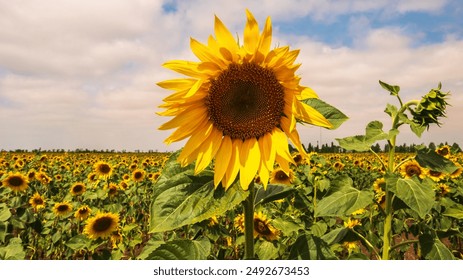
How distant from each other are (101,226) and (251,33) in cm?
440

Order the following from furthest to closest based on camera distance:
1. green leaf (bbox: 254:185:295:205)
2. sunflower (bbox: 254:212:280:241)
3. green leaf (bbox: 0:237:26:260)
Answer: sunflower (bbox: 254:212:280:241) → green leaf (bbox: 0:237:26:260) → green leaf (bbox: 254:185:295:205)

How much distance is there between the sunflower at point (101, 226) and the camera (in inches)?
200

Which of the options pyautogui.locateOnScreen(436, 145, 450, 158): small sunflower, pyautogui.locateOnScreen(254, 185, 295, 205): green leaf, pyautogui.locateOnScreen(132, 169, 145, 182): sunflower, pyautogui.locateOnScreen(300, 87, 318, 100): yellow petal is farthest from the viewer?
pyautogui.locateOnScreen(132, 169, 145, 182): sunflower

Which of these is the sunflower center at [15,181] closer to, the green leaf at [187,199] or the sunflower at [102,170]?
the sunflower at [102,170]

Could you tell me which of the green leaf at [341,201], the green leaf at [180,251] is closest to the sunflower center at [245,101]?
the green leaf at [180,251]

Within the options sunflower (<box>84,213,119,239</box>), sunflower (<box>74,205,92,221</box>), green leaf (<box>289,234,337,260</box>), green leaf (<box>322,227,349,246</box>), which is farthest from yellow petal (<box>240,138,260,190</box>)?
sunflower (<box>74,205,92,221</box>)

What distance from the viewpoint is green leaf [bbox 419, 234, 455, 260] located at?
2447 mm

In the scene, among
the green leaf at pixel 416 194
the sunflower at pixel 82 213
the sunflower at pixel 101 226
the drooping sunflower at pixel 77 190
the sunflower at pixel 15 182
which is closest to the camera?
the green leaf at pixel 416 194

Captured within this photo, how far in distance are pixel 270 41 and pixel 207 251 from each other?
0.85 metres

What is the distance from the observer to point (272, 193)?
167 cm

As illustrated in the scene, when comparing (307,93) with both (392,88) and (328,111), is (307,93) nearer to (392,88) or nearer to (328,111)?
(328,111)

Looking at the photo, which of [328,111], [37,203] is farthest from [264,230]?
[37,203]

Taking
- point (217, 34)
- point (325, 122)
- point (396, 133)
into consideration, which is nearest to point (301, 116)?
point (325, 122)

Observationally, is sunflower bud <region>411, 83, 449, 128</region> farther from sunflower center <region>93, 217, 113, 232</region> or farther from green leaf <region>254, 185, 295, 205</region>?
sunflower center <region>93, 217, 113, 232</region>
